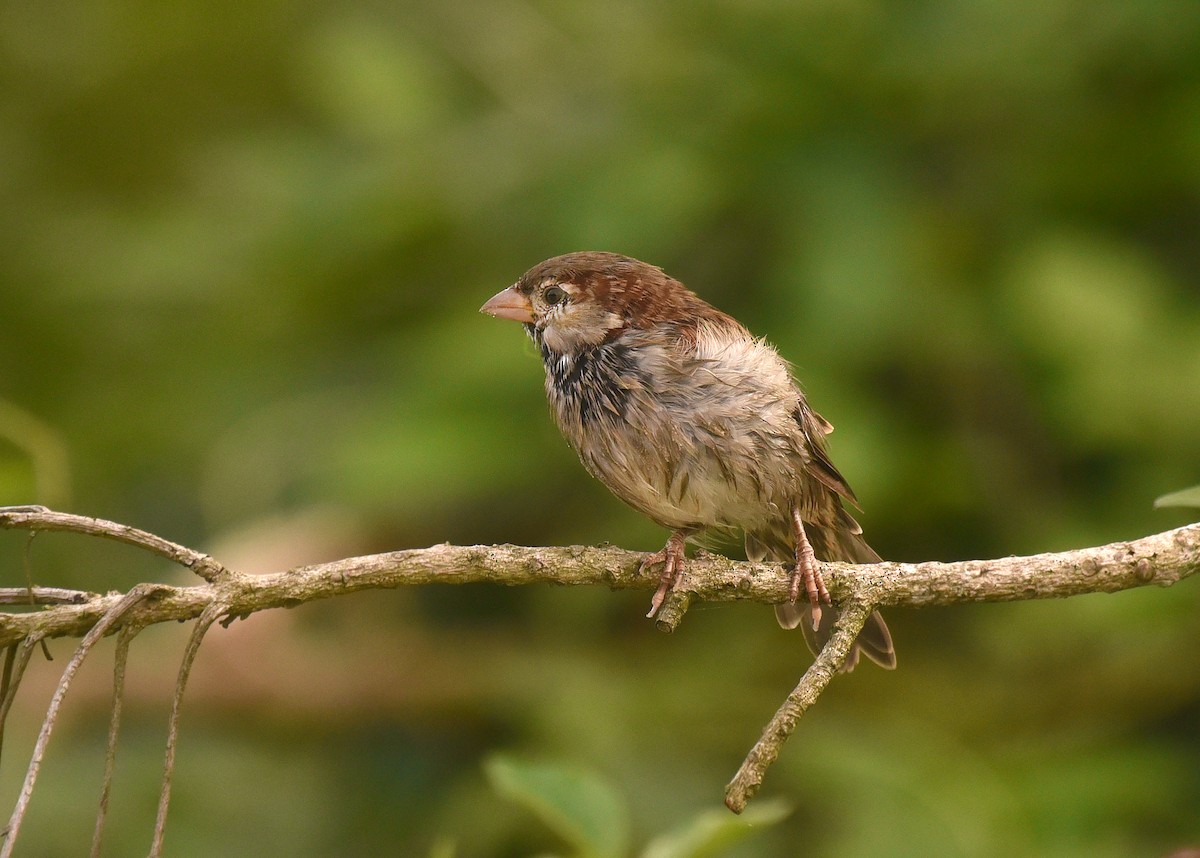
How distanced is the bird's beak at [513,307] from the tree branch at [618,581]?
117 centimetres

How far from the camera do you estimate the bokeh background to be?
4.35 metres

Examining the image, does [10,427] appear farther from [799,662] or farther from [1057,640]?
[1057,640]

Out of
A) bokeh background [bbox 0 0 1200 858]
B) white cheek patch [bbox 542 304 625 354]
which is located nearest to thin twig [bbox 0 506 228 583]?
white cheek patch [bbox 542 304 625 354]

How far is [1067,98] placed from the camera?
4.82 meters

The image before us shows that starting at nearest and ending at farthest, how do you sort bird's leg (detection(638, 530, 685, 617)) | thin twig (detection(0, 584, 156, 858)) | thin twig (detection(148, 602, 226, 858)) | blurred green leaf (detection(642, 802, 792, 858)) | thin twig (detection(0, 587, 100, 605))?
thin twig (detection(0, 584, 156, 858))
thin twig (detection(148, 602, 226, 858))
thin twig (detection(0, 587, 100, 605))
blurred green leaf (detection(642, 802, 792, 858))
bird's leg (detection(638, 530, 685, 617))

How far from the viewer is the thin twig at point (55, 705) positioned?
60.0 inches

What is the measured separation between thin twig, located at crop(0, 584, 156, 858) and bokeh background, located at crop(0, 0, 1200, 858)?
7.56 feet

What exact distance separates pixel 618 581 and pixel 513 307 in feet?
4.25

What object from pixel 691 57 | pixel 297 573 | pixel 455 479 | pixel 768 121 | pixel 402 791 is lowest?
pixel 297 573

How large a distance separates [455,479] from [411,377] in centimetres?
64

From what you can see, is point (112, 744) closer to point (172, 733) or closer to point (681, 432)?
point (172, 733)

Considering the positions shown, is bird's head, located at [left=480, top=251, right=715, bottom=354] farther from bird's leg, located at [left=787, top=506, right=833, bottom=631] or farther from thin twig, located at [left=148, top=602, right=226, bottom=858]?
thin twig, located at [left=148, top=602, right=226, bottom=858]

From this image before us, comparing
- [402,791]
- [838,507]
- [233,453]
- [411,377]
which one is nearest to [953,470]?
[838,507]

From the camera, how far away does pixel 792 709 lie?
1970 millimetres
